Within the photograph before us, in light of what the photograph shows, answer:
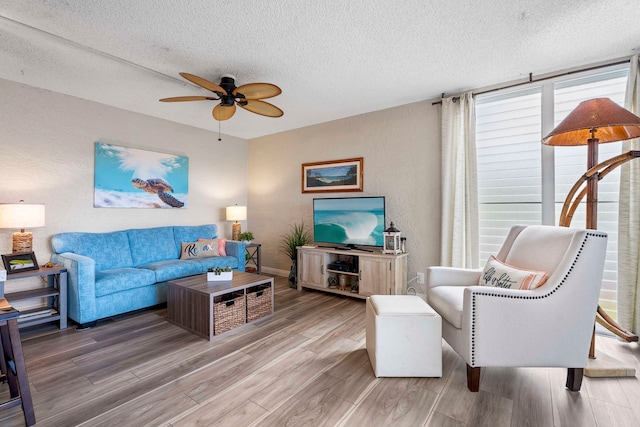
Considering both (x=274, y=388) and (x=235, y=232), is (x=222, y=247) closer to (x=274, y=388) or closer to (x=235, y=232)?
(x=235, y=232)

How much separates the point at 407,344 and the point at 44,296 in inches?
133

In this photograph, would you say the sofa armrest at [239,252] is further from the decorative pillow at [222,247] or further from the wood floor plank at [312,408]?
the wood floor plank at [312,408]

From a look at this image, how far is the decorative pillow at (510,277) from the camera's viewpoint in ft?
6.09

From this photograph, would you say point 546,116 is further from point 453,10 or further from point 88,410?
point 88,410

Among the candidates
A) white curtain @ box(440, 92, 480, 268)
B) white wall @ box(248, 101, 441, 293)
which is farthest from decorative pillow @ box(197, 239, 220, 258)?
white curtain @ box(440, 92, 480, 268)

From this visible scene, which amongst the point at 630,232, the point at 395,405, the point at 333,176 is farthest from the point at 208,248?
the point at 630,232

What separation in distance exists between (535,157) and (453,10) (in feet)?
6.00

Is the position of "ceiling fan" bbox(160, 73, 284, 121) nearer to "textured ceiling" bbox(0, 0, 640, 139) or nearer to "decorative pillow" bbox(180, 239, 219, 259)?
"textured ceiling" bbox(0, 0, 640, 139)

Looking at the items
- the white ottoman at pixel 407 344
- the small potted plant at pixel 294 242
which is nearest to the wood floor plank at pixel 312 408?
the white ottoman at pixel 407 344

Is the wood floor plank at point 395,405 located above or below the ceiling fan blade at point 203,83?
below

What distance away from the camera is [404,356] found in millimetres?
1959

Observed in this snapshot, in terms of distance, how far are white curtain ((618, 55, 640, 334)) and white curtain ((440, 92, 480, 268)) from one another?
3.63 ft

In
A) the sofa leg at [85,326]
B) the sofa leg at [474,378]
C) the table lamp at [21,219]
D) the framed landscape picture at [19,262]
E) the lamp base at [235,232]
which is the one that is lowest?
the sofa leg at [85,326]

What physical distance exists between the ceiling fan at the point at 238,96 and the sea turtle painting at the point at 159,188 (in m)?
1.73
